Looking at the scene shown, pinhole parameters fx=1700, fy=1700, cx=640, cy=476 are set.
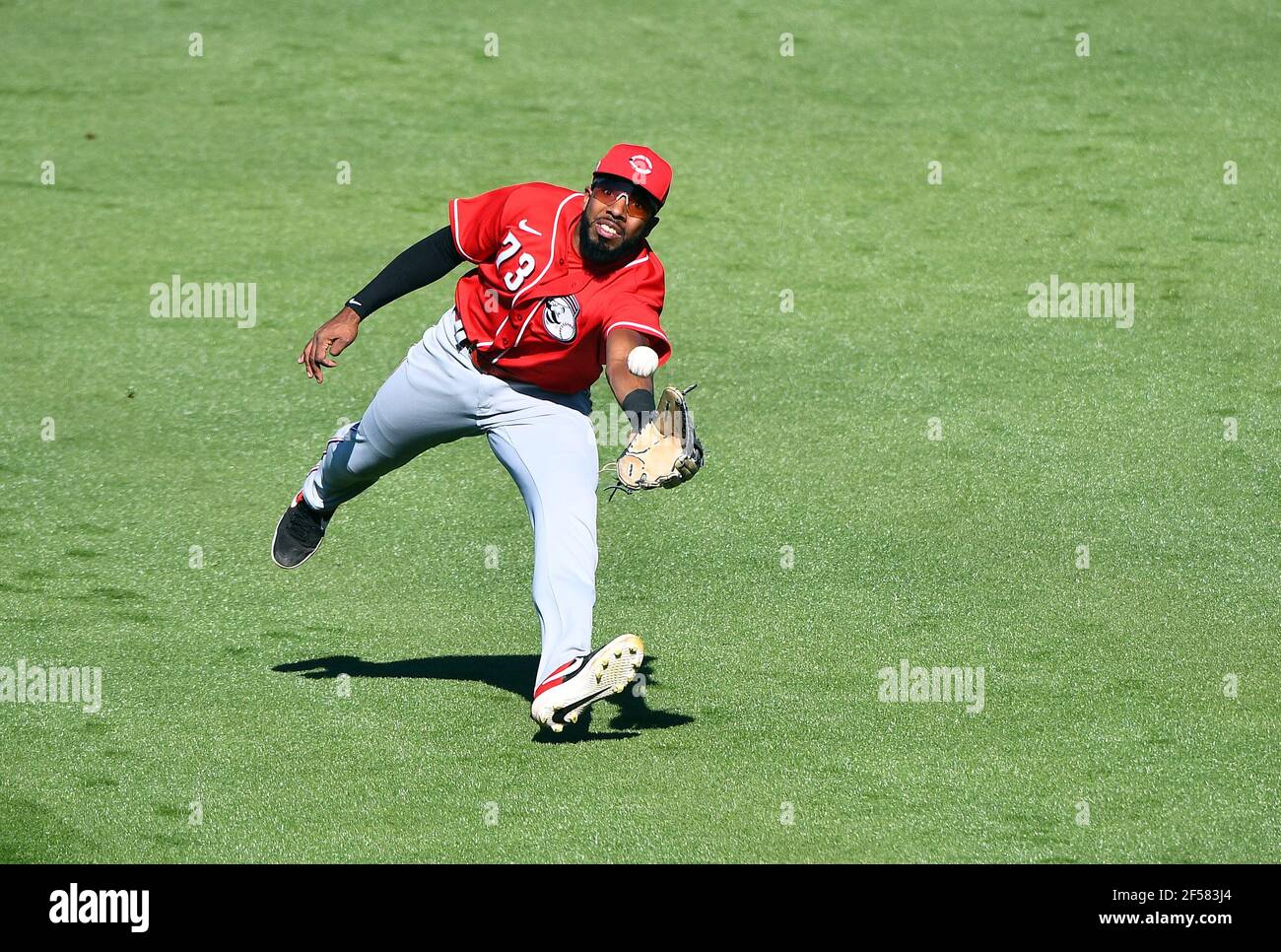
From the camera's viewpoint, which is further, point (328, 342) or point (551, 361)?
point (328, 342)

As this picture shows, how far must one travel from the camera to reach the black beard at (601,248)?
5762 mm

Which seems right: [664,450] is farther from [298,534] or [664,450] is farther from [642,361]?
[298,534]

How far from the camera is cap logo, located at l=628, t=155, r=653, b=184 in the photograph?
18.6ft

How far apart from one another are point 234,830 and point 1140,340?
636 centimetres

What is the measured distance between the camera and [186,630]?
684 centimetres

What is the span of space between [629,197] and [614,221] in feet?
0.31

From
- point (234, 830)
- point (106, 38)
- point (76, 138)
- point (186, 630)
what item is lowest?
point (234, 830)

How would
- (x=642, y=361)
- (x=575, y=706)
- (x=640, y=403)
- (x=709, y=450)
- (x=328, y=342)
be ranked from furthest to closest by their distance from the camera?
(x=709, y=450) < (x=328, y=342) < (x=575, y=706) < (x=640, y=403) < (x=642, y=361)

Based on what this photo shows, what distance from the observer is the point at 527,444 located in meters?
5.98

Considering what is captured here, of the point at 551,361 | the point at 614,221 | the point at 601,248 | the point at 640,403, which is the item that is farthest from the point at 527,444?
the point at 614,221

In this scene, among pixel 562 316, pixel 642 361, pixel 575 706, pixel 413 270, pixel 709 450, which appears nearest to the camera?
pixel 642 361

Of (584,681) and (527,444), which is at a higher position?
(527,444)

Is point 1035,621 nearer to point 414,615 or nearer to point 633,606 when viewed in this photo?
point 633,606

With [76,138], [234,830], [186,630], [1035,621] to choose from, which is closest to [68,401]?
[186,630]
